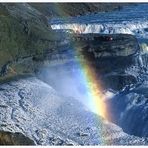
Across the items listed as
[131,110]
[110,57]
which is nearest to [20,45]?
[110,57]

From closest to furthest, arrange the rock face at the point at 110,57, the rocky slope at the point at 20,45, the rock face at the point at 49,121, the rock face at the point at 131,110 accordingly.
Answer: the rock face at the point at 49,121
the rock face at the point at 131,110
the rocky slope at the point at 20,45
the rock face at the point at 110,57

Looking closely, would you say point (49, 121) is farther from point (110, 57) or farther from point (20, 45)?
point (20, 45)

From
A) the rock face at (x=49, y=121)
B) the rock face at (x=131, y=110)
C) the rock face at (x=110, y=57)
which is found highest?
the rock face at (x=110, y=57)

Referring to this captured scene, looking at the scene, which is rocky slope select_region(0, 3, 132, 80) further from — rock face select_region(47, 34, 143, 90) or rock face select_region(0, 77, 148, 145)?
rock face select_region(0, 77, 148, 145)

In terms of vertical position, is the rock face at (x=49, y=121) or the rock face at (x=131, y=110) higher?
the rock face at (x=49, y=121)

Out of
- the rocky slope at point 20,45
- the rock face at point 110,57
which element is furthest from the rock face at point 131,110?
the rocky slope at point 20,45

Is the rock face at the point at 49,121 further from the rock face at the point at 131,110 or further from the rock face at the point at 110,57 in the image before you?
the rock face at the point at 110,57

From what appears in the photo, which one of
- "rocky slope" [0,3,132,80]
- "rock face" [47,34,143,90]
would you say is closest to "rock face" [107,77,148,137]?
"rock face" [47,34,143,90]

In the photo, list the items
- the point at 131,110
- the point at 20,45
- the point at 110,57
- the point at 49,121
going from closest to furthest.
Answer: the point at 49,121 < the point at 131,110 < the point at 110,57 < the point at 20,45
